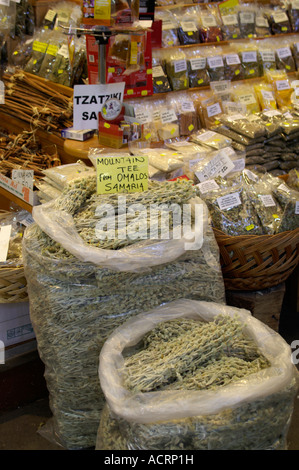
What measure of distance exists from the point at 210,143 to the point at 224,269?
2.41ft

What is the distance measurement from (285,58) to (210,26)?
541 mm

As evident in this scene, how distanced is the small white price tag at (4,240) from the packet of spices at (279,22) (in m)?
2.46

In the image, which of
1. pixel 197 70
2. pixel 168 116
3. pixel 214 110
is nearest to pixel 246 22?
pixel 197 70

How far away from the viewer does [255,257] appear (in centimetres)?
199

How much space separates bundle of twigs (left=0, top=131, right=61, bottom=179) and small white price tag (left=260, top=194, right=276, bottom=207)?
107cm

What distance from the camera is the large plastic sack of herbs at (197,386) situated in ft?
3.89

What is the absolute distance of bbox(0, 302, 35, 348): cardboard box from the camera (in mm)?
2016

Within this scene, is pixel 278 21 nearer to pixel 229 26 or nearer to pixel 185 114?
pixel 229 26

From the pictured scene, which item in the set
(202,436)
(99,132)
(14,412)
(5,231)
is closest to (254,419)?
(202,436)

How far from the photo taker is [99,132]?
239cm

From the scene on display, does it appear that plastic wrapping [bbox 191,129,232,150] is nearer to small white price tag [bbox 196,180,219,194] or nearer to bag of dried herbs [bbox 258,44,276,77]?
small white price tag [bbox 196,180,219,194]

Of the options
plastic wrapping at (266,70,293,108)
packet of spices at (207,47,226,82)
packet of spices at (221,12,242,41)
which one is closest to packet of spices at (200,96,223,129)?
packet of spices at (207,47,226,82)

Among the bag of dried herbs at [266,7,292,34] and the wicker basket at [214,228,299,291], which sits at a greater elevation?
the bag of dried herbs at [266,7,292,34]
